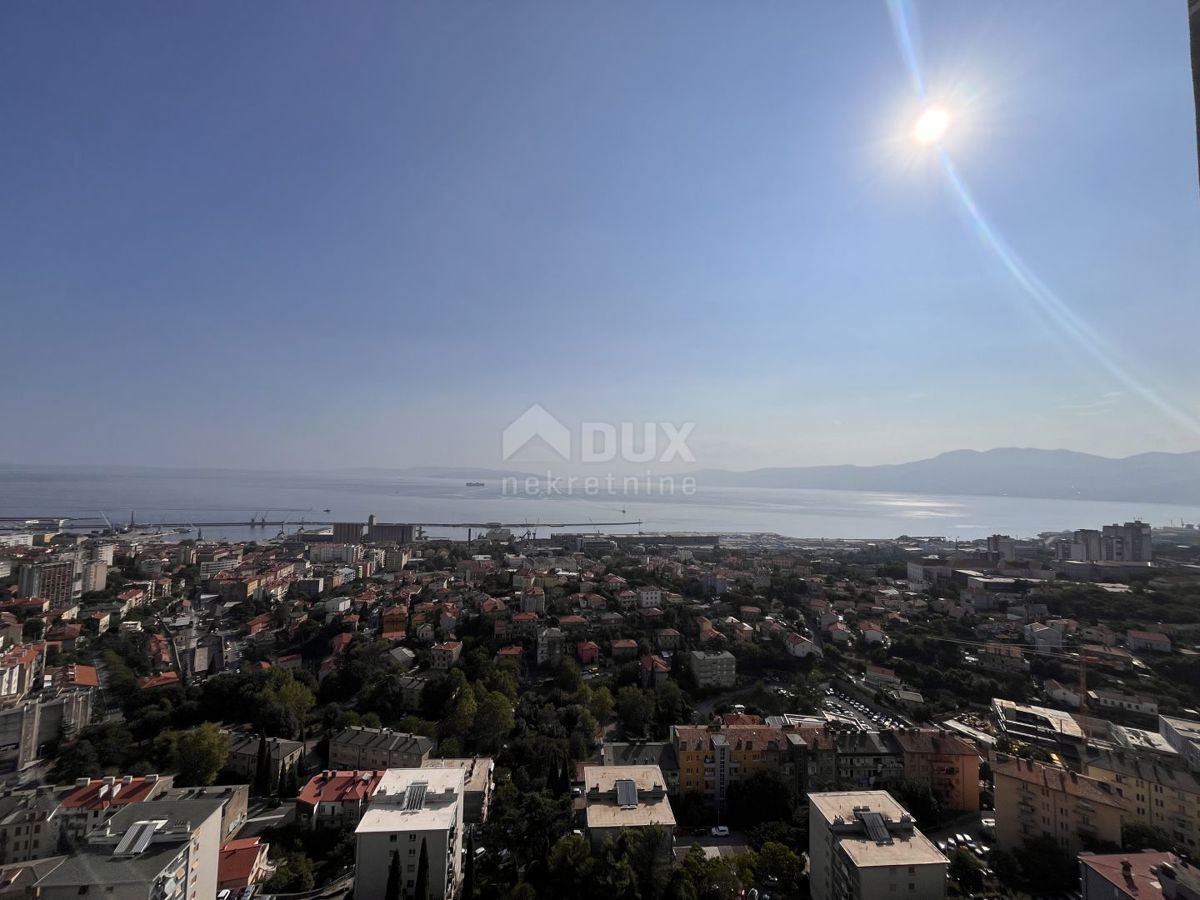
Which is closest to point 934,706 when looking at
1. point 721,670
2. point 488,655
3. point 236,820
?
point 721,670

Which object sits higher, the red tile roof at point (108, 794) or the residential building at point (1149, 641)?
the residential building at point (1149, 641)

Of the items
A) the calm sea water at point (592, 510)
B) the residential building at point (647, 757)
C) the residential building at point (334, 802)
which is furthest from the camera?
the calm sea water at point (592, 510)

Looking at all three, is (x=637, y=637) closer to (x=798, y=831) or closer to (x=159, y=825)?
(x=798, y=831)

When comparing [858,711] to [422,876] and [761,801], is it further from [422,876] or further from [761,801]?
[422,876]

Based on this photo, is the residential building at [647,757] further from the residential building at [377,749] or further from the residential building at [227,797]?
the residential building at [227,797]

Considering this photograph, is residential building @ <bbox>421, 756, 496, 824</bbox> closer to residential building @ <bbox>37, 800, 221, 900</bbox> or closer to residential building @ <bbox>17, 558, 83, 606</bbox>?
residential building @ <bbox>37, 800, 221, 900</bbox>

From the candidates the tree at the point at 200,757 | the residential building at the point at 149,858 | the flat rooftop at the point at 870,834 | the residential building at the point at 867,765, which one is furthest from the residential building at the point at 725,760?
the tree at the point at 200,757
